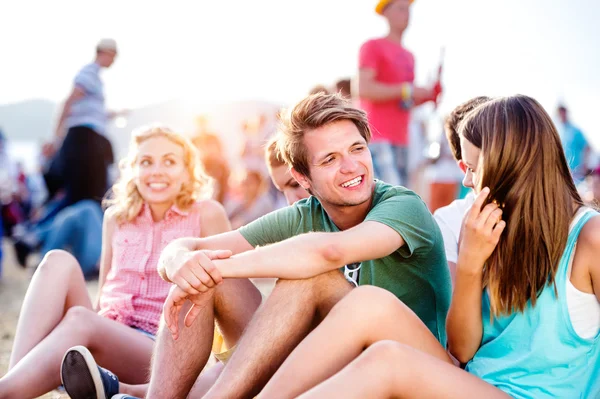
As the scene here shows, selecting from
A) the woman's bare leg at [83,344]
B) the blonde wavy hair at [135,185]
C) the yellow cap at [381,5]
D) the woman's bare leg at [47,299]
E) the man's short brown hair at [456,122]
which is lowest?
the woman's bare leg at [83,344]

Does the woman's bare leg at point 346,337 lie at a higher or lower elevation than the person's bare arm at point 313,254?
lower

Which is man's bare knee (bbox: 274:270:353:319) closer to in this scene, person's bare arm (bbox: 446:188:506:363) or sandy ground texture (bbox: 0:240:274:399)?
person's bare arm (bbox: 446:188:506:363)

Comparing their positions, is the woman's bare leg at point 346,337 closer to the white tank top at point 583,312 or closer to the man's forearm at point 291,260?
the man's forearm at point 291,260

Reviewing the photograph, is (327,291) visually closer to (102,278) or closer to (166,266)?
(166,266)

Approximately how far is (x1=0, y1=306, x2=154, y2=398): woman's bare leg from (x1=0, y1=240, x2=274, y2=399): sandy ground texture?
0.39 meters

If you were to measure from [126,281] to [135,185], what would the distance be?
59cm

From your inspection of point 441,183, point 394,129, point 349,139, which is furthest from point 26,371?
point 441,183

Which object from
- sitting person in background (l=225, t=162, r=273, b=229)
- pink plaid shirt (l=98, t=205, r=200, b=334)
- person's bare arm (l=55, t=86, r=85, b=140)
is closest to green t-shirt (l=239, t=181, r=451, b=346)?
pink plaid shirt (l=98, t=205, r=200, b=334)

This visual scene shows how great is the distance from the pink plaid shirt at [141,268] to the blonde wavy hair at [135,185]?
53mm

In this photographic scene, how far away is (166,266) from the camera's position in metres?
2.38

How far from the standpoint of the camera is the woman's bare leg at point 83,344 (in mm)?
2504

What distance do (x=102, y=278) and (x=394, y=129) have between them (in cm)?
239

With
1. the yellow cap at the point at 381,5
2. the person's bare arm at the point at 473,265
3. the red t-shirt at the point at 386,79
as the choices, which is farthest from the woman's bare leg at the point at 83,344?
the yellow cap at the point at 381,5

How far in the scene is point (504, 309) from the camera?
6.40 ft
